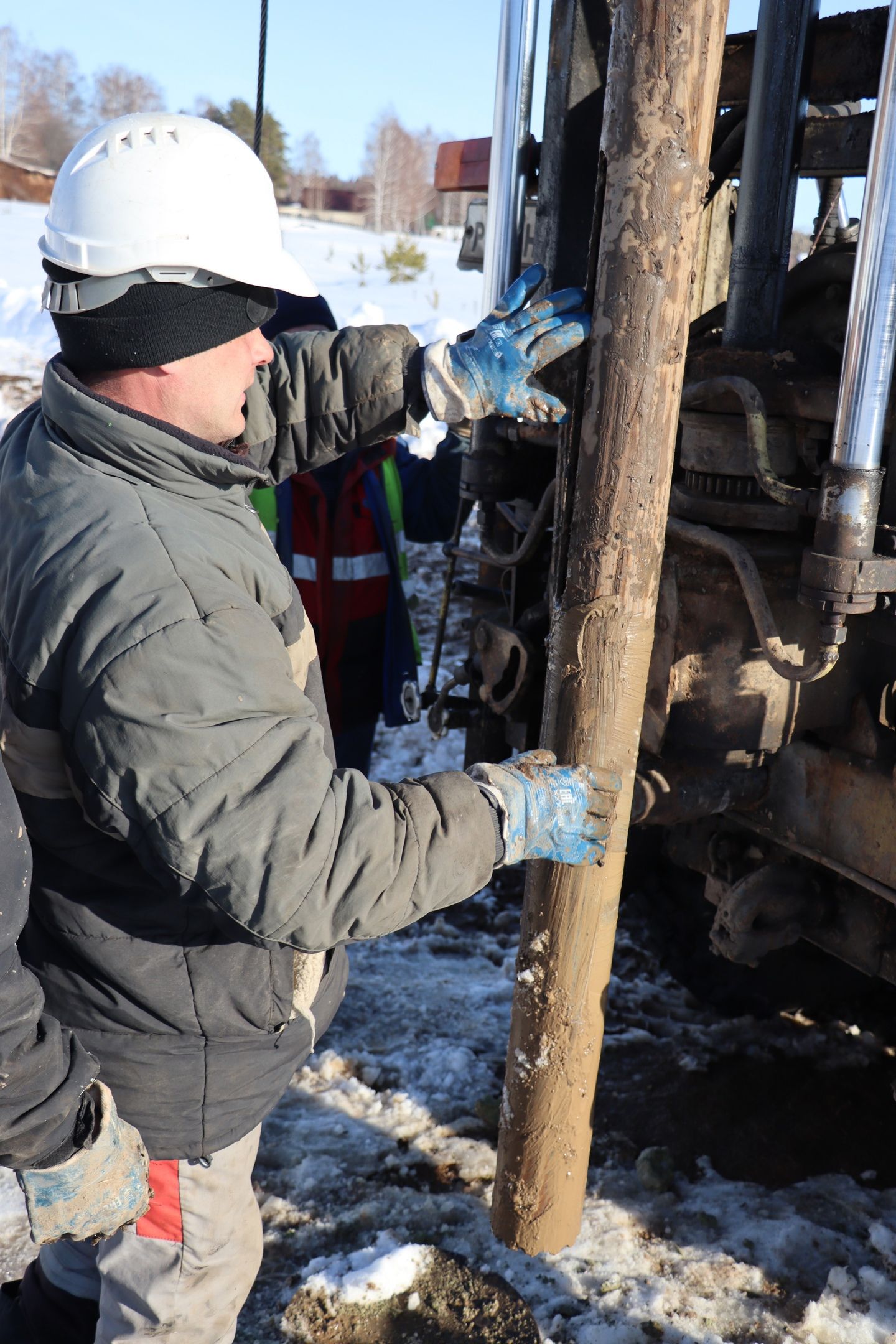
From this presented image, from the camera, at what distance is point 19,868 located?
1.59 m

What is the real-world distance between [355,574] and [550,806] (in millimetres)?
1905

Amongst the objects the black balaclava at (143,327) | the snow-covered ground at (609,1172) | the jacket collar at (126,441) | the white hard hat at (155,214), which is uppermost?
the white hard hat at (155,214)

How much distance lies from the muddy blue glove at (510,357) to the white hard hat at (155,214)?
433 millimetres

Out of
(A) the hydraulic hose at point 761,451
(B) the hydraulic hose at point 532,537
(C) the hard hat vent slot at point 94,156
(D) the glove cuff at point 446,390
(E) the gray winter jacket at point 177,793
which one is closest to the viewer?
(E) the gray winter jacket at point 177,793

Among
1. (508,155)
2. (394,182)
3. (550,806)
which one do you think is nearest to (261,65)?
(508,155)

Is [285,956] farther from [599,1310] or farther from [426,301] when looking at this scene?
[426,301]

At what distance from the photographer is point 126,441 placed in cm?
167

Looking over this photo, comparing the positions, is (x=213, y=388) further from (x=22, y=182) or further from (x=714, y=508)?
(x=22, y=182)

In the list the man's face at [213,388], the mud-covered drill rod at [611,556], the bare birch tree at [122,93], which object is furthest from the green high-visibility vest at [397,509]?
the bare birch tree at [122,93]

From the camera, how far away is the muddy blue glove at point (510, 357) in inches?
78.0

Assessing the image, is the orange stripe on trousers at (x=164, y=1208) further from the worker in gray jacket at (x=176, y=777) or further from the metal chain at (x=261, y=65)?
the metal chain at (x=261, y=65)

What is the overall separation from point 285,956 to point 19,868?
0.48 meters

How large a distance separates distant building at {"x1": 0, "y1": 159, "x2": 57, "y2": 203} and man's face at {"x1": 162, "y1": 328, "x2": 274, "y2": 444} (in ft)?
94.0

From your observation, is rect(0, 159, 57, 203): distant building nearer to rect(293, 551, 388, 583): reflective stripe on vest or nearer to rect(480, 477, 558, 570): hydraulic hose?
rect(293, 551, 388, 583): reflective stripe on vest
